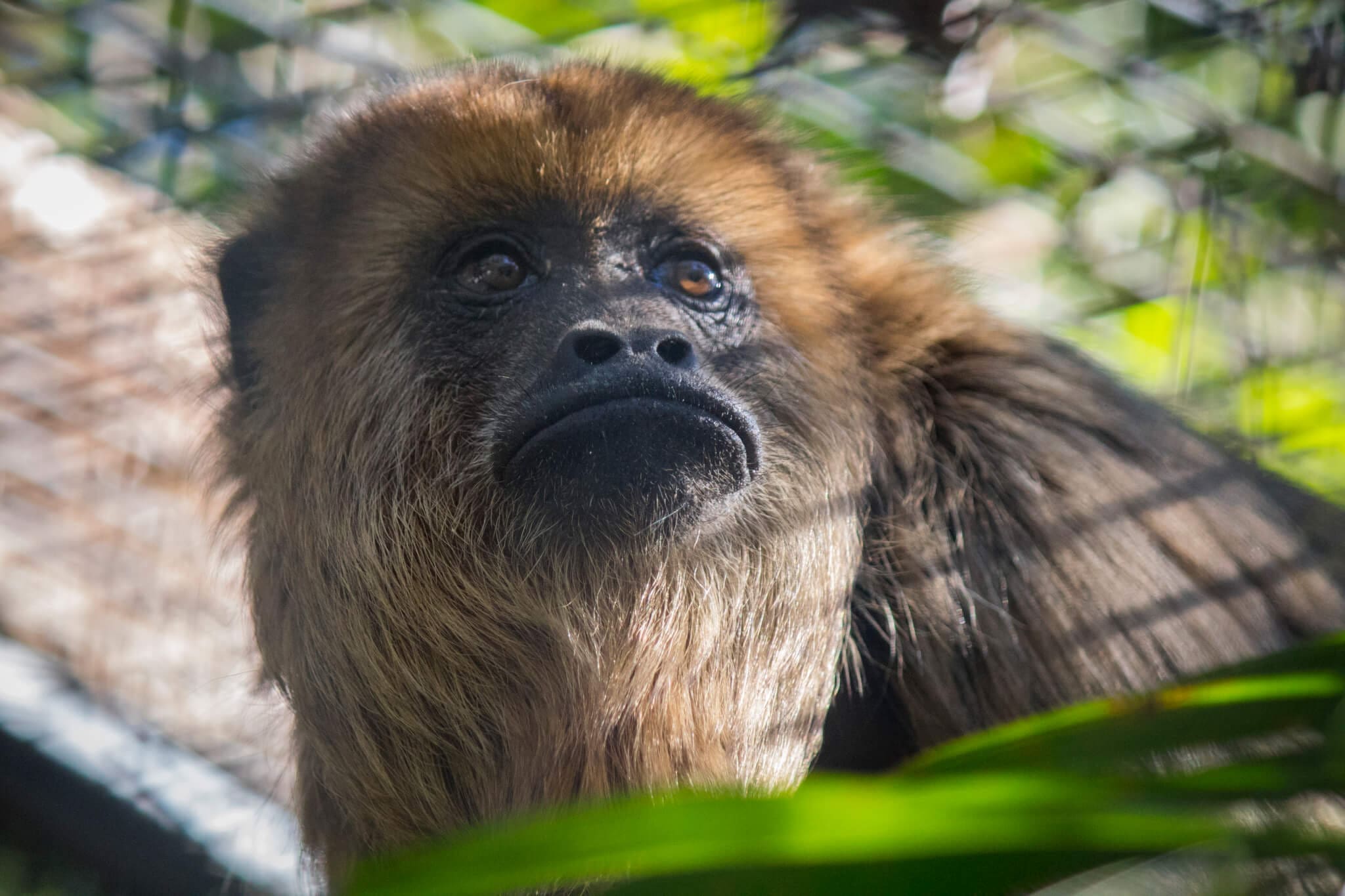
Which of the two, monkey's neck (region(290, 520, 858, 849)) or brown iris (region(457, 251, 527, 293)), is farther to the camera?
brown iris (region(457, 251, 527, 293))

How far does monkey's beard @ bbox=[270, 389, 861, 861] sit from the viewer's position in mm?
2279

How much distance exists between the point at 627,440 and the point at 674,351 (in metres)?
0.21

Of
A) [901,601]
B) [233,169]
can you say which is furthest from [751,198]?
[233,169]

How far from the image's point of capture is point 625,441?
6.96 feet

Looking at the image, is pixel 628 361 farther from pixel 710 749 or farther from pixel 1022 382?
pixel 1022 382

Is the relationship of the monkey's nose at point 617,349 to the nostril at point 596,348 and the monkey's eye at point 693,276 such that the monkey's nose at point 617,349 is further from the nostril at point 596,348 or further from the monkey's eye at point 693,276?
the monkey's eye at point 693,276

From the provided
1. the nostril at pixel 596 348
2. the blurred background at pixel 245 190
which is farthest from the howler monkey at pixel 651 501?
the blurred background at pixel 245 190

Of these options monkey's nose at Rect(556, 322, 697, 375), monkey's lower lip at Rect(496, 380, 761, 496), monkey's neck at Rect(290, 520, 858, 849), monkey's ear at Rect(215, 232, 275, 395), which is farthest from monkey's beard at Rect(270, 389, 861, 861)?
monkey's ear at Rect(215, 232, 275, 395)

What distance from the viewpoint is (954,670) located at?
246 centimetres

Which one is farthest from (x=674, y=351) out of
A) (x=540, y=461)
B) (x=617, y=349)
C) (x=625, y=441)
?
(x=540, y=461)

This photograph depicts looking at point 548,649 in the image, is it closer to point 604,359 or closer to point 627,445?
point 627,445

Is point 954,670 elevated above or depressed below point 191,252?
below

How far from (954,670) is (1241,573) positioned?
62 centimetres

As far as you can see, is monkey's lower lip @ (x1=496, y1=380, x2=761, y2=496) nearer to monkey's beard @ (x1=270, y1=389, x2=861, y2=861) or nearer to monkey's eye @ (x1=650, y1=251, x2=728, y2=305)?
monkey's beard @ (x1=270, y1=389, x2=861, y2=861)
